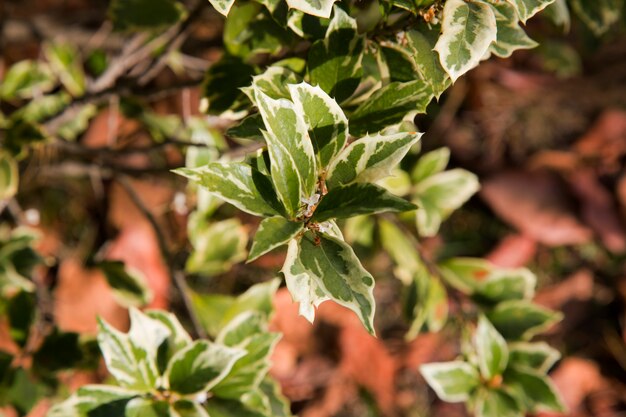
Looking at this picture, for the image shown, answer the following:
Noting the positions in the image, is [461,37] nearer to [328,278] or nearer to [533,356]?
[328,278]

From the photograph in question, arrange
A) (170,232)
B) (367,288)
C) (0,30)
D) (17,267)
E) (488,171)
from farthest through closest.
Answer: (488,171) → (170,232) → (0,30) → (17,267) → (367,288)

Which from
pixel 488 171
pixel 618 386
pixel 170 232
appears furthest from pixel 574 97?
A: pixel 170 232

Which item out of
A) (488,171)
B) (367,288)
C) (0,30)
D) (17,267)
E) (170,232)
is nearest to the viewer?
(367,288)

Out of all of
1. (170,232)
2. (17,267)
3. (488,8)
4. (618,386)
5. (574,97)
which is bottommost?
(618,386)

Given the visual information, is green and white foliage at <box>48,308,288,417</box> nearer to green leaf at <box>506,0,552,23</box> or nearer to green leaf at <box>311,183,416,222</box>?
green leaf at <box>311,183,416,222</box>

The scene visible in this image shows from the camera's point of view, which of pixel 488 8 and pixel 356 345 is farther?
pixel 356 345

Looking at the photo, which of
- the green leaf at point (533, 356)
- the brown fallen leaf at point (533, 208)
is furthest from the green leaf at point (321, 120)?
the brown fallen leaf at point (533, 208)

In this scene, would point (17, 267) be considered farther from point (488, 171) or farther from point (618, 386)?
point (618, 386)

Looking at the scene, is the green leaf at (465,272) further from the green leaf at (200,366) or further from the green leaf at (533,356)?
the green leaf at (200,366)
